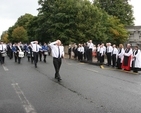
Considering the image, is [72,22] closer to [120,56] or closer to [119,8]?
[120,56]

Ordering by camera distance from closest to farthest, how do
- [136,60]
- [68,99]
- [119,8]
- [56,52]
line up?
1. [68,99]
2. [56,52]
3. [136,60]
4. [119,8]

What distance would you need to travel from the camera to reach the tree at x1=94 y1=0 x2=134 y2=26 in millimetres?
62375

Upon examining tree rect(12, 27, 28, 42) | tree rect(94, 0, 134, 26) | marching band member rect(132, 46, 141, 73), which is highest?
tree rect(94, 0, 134, 26)

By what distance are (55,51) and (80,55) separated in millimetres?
15165

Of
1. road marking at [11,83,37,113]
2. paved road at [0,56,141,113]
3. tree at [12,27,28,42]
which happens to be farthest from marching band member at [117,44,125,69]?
tree at [12,27,28,42]

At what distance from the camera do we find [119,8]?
62.4 meters

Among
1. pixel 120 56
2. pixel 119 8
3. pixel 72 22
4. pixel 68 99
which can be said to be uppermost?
pixel 119 8

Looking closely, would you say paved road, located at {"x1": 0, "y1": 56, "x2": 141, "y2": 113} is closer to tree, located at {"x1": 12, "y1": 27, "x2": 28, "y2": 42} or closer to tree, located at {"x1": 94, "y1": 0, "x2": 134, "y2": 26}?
tree, located at {"x1": 94, "y1": 0, "x2": 134, "y2": 26}

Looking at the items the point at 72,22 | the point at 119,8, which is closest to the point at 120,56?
the point at 72,22

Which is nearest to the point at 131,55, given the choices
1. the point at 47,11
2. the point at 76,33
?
the point at 76,33

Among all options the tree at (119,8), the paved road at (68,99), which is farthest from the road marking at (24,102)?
the tree at (119,8)

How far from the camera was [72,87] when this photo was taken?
9164 millimetres

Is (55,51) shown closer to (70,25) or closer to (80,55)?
(80,55)

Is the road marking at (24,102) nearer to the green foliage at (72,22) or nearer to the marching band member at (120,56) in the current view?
the marching band member at (120,56)
